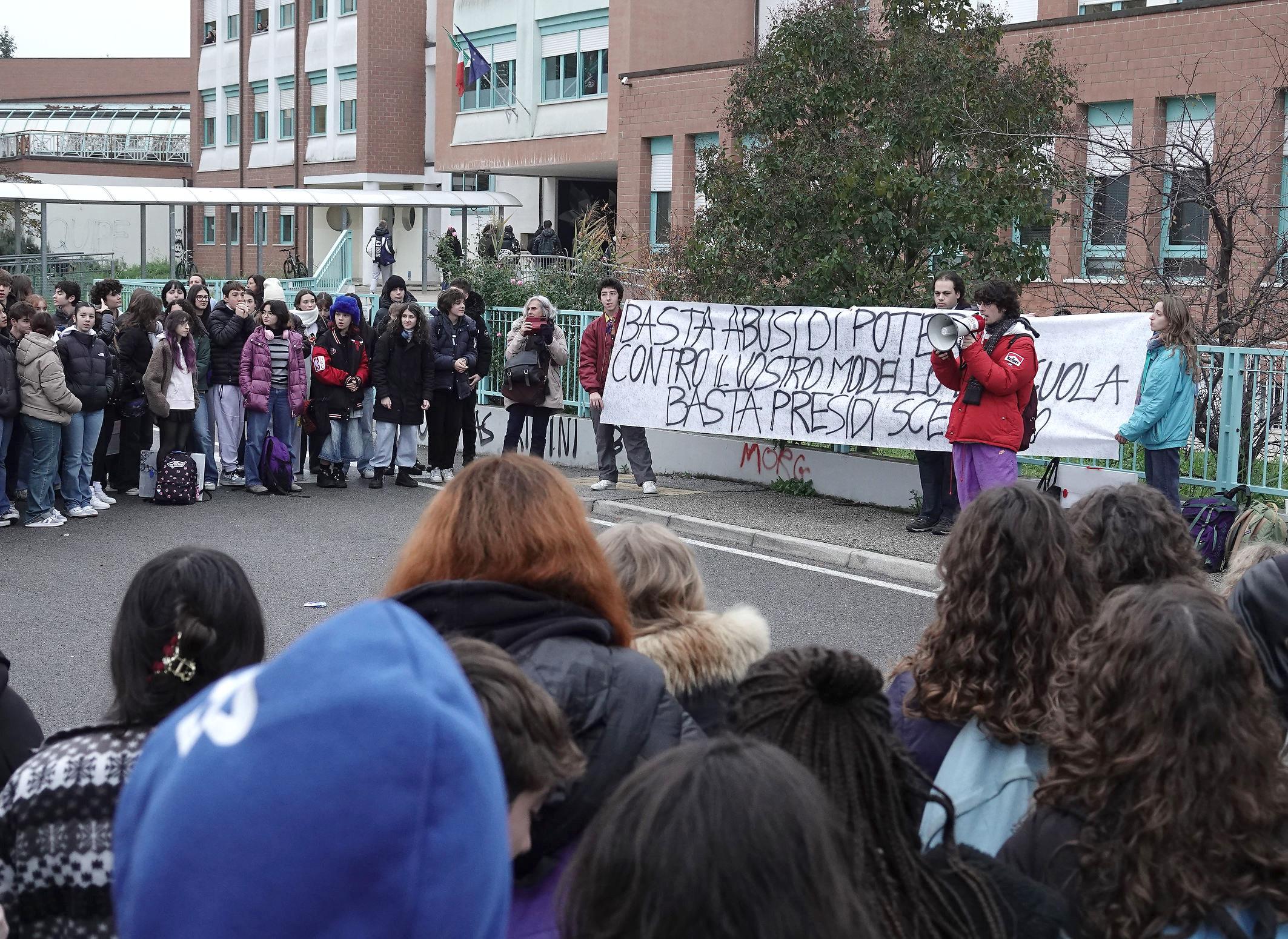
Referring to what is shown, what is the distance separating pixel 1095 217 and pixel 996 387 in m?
10.6

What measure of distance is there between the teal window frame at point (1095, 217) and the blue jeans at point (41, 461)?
9278mm

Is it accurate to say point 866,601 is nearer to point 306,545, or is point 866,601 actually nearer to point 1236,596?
point 306,545

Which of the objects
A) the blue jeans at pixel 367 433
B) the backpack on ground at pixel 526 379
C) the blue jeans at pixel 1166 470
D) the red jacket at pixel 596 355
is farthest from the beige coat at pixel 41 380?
the blue jeans at pixel 1166 470

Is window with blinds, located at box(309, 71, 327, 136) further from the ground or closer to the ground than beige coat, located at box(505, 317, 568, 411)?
further from the ground

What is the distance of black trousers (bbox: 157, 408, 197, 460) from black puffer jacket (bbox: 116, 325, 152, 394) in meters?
0.36

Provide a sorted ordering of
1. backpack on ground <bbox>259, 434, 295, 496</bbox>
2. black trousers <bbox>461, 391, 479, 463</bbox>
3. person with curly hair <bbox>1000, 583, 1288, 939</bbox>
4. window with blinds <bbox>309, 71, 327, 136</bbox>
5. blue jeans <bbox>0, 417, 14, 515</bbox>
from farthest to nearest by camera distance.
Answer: window with blinds <bbox>309, 71, 327, 136</bbox> < black trousers <bbox>461, 391, 479, 463</bbox> < backpack on ground <bbox>259, 434, 295, 496</bbox> < blue jeans <bbox>0, 417, 14, 515</bbox> < person with curly hair <bbox>1000, 583, 1288, 939</bbox>

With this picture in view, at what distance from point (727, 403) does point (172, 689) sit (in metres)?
10.6

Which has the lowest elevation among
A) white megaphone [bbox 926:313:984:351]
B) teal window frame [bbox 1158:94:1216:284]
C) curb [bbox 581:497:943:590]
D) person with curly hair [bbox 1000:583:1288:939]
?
curb [bbox 581:497:943:590]

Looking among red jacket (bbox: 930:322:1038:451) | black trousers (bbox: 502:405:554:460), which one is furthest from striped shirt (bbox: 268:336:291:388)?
red jacket (bbox: 930:322:1038:451)

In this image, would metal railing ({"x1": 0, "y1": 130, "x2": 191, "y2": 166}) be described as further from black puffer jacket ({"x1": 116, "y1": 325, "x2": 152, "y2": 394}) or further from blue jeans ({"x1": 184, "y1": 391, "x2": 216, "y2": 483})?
black puffer jacket ({"x1": 116, "y1": 325, "x2": 152, "y2": 394})

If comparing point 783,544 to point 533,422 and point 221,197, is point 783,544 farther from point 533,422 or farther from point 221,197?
point 221,197

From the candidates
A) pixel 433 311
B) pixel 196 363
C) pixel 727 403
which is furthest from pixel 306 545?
pixel 433 311

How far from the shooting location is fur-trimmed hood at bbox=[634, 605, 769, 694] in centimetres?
313

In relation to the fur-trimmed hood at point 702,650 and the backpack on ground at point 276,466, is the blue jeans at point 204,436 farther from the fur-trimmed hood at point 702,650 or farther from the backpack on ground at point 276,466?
the fur-trimmed hood at point 702,650
